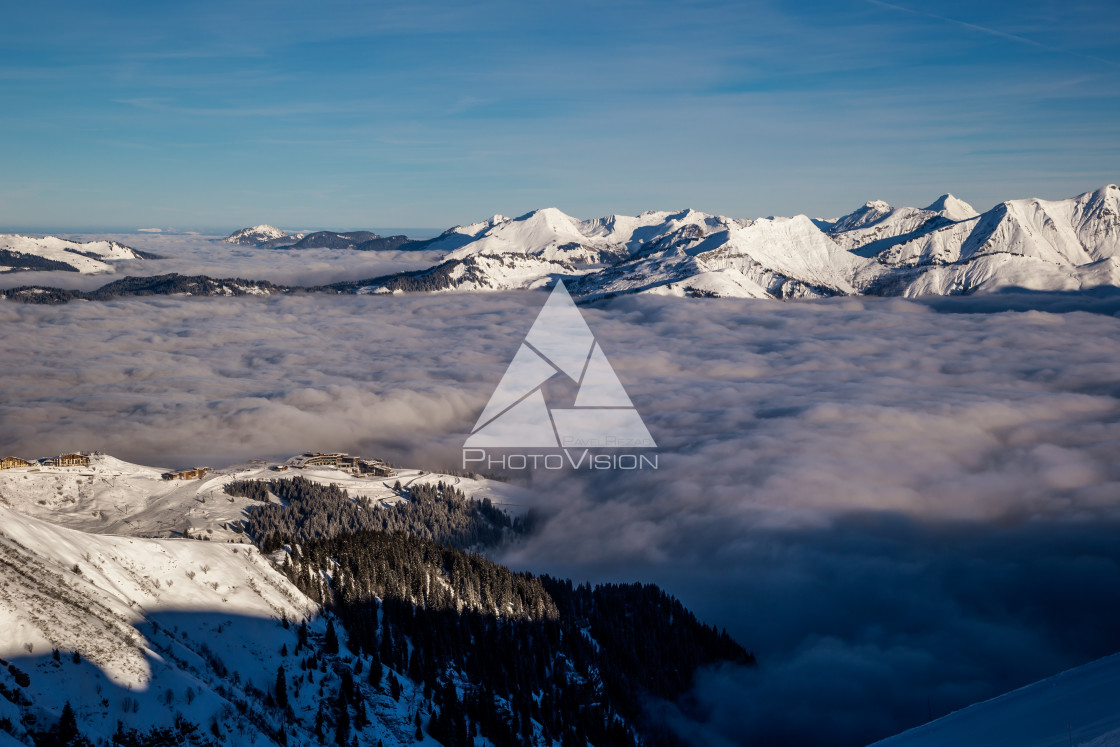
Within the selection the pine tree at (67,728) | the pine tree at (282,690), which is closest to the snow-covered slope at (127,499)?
the pine tree at (282,690)

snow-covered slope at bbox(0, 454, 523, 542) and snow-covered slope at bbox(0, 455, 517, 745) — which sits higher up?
snow-covered slope at bbox(0, 455, 517, 745)

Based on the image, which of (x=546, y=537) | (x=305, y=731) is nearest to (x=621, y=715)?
(x=305, y=731)

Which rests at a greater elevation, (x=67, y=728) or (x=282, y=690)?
(x=67, y=728)

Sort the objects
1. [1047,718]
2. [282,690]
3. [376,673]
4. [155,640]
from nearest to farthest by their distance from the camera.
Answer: [1047,718] < [155,640] < [282,690] < [376,673]

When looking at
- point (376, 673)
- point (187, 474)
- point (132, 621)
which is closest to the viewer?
point (132, 621)

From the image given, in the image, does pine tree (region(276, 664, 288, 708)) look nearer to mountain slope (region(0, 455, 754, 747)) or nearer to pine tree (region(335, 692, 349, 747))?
mountain slope (region(0, 455, 754, 747))

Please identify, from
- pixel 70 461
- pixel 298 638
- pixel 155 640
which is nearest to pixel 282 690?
pixel 298 638

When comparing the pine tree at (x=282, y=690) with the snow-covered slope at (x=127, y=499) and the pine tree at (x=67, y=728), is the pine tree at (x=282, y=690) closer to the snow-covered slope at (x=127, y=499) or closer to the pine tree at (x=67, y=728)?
the pine tree at (x=67, y=728)

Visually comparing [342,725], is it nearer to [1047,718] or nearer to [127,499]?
[1047,718]

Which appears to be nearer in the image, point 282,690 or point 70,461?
point 282,690

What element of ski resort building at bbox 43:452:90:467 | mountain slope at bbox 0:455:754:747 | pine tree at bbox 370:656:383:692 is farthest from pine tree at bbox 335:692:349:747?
ski resort building at bbox 43:452:90:467
